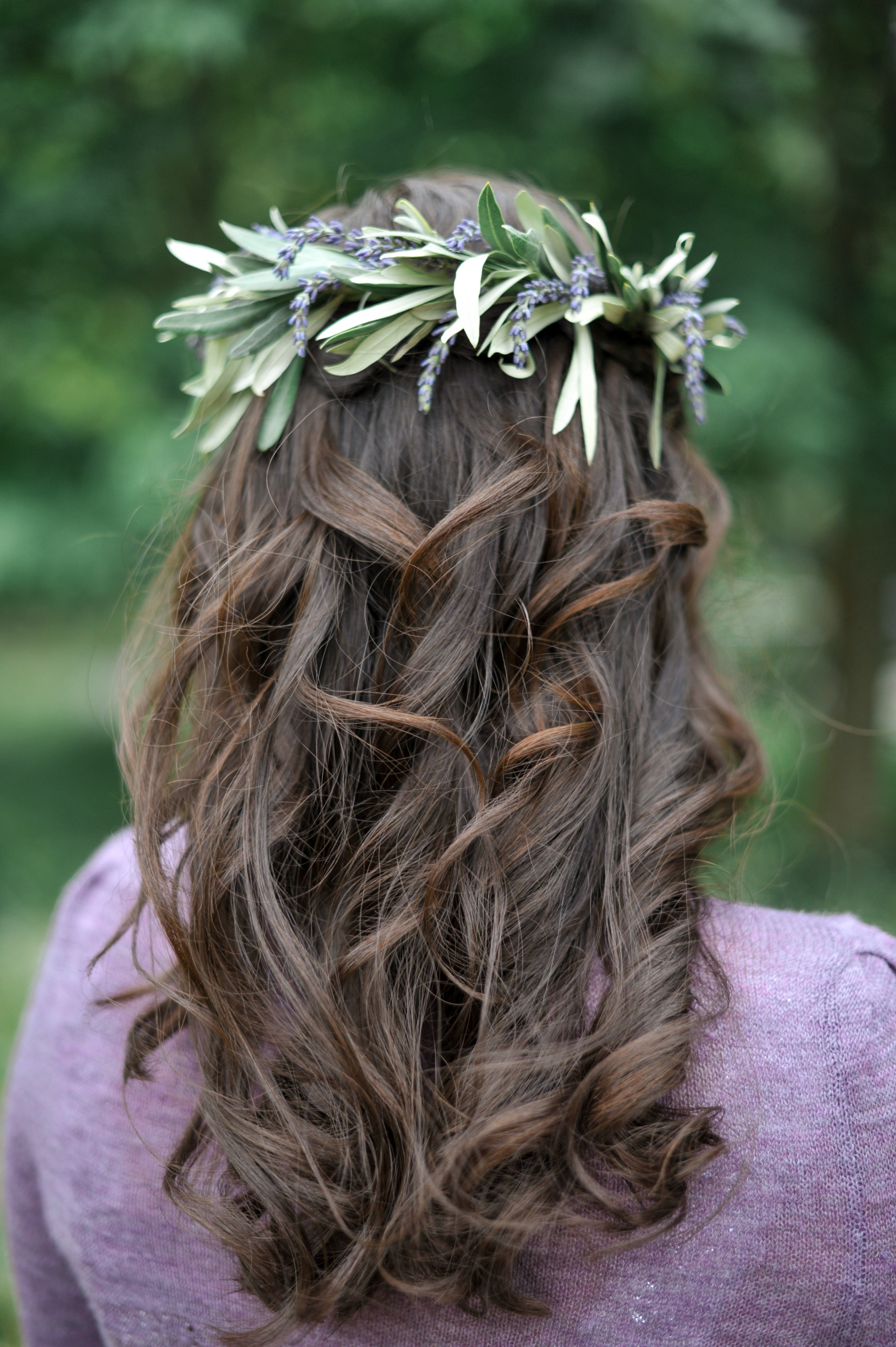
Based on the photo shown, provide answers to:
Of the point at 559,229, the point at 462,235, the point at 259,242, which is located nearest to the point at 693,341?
the point at 559,229

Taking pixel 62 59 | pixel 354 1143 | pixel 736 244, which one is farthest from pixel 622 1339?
pixel 62 59

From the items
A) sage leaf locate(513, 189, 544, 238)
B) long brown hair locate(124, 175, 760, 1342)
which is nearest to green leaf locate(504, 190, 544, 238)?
sage leaf locate(513, 189, 544, 238)

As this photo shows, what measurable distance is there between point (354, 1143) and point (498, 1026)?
19 centimetres

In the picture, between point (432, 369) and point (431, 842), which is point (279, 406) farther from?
point (431, 842)

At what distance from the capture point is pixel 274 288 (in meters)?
1.21

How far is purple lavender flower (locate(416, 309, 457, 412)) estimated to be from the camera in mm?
1071

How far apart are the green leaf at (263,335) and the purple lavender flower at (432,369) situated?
226 millimetres

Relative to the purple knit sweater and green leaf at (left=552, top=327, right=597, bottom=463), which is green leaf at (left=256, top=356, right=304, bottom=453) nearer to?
green leaf at (left=552, top=327, right=597, bottom=463)

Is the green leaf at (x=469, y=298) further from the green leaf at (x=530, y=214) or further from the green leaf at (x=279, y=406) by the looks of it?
the green leaf at (x=279, y=406)

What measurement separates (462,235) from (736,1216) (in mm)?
1113

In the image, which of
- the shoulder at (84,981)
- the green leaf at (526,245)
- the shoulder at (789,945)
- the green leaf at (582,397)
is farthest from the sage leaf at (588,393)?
the shoulder at (84,981)

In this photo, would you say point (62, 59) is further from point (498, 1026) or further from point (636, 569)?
point (498, 1026)

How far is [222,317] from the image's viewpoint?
4.08 ft

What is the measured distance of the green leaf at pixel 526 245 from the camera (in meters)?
1.12
